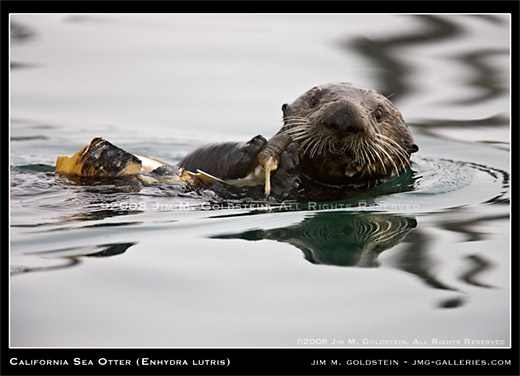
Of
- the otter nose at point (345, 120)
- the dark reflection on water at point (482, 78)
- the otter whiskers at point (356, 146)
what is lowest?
the otter whiskers at point (356, 146)

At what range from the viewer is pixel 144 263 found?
3254mm

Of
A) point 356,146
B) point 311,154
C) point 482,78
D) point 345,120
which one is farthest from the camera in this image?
point 482,78

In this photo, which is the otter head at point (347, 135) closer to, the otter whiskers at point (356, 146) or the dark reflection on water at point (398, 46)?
the otter whiskers at point (356, 146)

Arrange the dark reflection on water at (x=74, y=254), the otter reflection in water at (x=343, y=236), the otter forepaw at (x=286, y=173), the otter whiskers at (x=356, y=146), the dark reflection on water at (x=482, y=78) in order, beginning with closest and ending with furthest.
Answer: the dark reflection on water at (x=74, y=254), the otter reflection in water at (x=343, y=236), the otter whiskers at (x=356, y=146), the otter forepaw at (x=286, y=173), the dark reflection on water at (x=482, y=78)

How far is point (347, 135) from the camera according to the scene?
13.9 feet

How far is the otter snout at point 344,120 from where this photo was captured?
4.14 meters

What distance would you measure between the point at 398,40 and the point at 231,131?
102 inches

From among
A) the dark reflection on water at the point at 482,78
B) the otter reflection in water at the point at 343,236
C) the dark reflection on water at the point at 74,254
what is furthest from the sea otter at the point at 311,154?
the dark reflection on water at the point at 482,78

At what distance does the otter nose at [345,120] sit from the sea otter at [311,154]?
0.03 meters

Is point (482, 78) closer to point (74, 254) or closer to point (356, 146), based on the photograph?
point (356, 146)

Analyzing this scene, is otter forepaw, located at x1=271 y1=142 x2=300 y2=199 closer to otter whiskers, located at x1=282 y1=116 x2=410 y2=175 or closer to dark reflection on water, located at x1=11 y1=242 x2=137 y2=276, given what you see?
otter whiskers, located at x1=282 y1=116 x2=410 y2=175

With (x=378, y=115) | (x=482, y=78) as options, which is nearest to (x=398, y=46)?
(x=482, y=78)

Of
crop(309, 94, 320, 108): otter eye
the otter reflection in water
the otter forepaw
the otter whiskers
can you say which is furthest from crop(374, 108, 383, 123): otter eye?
the otter reflection in water

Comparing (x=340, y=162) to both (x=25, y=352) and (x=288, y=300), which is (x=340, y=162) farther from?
(x=25, y=352)
